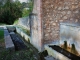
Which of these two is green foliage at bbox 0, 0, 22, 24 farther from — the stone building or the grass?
the grass

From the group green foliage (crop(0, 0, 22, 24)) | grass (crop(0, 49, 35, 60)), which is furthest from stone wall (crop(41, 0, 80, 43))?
green foliage (crop(0, 0, 22, 24))

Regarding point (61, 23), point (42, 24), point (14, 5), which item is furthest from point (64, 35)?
point (14, 5)

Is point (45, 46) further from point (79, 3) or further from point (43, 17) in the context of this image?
point (79, 3)

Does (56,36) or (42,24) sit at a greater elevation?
(42,24)

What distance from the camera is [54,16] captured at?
5.88 m

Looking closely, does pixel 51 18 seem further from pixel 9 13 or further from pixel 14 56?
pixel 9 13

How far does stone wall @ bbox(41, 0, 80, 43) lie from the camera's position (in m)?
5.71

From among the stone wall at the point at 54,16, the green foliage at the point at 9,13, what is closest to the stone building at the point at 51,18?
the stone wall at the point at 54,16

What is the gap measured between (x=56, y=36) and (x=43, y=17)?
37.3 inches

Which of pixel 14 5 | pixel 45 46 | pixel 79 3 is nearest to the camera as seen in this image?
pixel 79 3

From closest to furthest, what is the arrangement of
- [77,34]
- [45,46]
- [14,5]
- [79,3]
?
[77,34] < [79,3] < [45,46] < [14,5]

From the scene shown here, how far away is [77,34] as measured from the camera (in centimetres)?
461

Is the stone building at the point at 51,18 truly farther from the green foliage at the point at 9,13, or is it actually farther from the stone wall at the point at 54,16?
the green foliage at the point at 9,13

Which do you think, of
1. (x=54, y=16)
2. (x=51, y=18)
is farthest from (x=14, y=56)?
(x=54, y=16)
